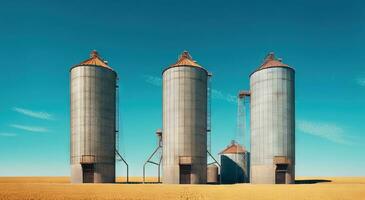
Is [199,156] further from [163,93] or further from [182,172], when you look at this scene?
[163,93]

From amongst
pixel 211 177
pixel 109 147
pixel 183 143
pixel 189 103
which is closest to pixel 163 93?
pixel 189 103

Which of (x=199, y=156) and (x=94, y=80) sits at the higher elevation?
(x=94, y=80)

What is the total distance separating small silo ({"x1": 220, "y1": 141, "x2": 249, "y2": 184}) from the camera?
61.2 metres

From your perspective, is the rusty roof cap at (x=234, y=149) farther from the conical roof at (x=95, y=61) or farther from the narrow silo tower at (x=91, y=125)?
the conical roof at (x=95, y=61)

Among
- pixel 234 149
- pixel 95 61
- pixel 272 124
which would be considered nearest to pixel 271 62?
pixel 272 124

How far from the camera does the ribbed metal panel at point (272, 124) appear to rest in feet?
163

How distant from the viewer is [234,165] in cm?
6175

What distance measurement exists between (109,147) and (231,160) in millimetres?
23773

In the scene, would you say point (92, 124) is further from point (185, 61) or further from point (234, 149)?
point (234, 149)

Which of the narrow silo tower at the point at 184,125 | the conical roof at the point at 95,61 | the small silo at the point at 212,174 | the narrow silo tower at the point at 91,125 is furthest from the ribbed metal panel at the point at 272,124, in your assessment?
the conical roof at the point at 95,61

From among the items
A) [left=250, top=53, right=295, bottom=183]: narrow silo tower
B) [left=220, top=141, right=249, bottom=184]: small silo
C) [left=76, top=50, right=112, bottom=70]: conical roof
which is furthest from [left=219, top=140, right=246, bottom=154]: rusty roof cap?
[left=76, top=50, right=112, bottom=70]: conical roof

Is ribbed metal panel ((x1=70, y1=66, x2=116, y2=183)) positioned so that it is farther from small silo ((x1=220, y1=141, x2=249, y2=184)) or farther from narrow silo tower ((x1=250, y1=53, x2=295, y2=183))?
narrow silo tower ((x1=250, y1=53, x2=295, y2=183))

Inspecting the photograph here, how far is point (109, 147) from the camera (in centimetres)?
5300

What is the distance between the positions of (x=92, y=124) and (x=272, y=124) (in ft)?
93.9
